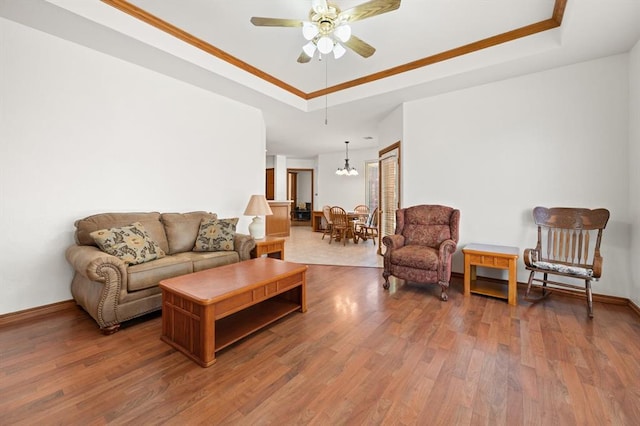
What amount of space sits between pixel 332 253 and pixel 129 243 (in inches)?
146

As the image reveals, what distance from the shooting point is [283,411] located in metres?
1.43

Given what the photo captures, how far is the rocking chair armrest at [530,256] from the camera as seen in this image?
2.90m

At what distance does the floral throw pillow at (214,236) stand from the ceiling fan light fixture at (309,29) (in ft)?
7.59

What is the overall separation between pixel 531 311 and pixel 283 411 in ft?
8.81

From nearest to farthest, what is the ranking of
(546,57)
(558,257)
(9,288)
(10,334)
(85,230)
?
(10,334) < (9,288) < (85,230) < (546,57) < (558,257)

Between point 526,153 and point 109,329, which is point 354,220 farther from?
point 109,329

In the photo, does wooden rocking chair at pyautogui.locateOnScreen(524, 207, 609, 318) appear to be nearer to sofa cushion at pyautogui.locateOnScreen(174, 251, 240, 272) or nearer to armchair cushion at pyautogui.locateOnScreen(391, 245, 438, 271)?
armchair cushion at pyautogui.locateOnScreen(391, 245, 438, 271)

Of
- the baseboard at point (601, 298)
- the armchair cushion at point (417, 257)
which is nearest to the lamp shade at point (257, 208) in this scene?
the armchair cushion at point (417, 257)

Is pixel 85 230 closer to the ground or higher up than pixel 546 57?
closer to the ground

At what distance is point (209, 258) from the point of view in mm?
2996

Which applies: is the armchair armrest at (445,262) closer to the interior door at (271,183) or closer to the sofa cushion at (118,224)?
the sofa cushion at (118,224)

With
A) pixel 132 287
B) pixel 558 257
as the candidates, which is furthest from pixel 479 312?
pixel 132 287

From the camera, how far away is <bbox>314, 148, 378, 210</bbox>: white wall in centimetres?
842

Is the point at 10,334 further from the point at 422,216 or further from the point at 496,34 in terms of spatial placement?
the point at 496,34
